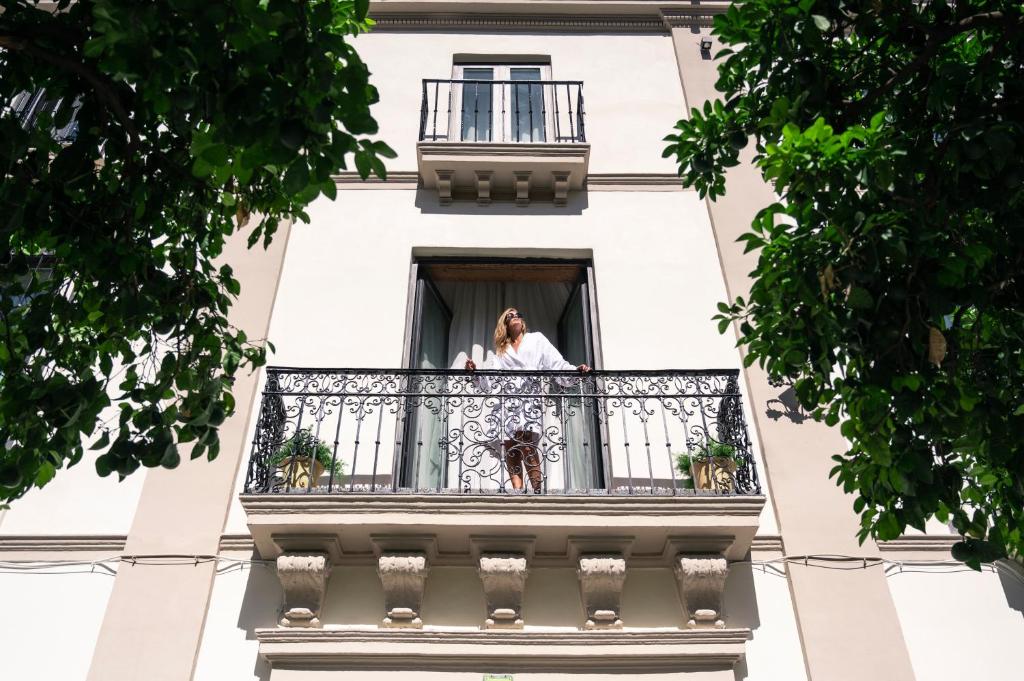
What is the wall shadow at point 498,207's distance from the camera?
901 cm

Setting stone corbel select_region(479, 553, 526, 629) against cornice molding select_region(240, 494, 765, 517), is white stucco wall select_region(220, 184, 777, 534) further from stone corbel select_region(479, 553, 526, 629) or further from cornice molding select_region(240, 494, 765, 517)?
stone corbel select_region(479, 553, 526, 629)

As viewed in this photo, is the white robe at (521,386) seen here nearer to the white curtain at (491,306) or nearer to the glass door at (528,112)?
the white curtain at (491,306)

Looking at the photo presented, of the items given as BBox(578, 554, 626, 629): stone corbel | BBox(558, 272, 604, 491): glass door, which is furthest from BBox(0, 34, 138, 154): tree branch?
BBox(578, 554, 626, 629): stone corbel

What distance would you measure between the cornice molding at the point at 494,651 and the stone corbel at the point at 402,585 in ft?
0.43

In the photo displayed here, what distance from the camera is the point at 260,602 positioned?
21.1 ft

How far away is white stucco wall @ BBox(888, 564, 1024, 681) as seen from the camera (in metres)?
6.13

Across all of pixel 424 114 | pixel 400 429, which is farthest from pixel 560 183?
pixel 400 429

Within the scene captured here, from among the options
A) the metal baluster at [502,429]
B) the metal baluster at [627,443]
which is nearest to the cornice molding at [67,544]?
the metal baluster at [502,429]

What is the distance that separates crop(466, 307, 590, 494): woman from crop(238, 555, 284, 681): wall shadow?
201 cm

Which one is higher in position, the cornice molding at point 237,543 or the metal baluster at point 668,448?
the metal baluster at point 668,448

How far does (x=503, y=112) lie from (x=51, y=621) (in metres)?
6.62

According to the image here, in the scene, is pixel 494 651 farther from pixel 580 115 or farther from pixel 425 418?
pixel 580 115

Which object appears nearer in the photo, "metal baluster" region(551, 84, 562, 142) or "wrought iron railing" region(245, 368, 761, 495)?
"wrought iron railing" region(245, 368, 761, 495)

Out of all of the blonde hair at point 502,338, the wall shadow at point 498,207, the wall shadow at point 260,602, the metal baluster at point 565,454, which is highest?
the wall shadow at point 498,207
